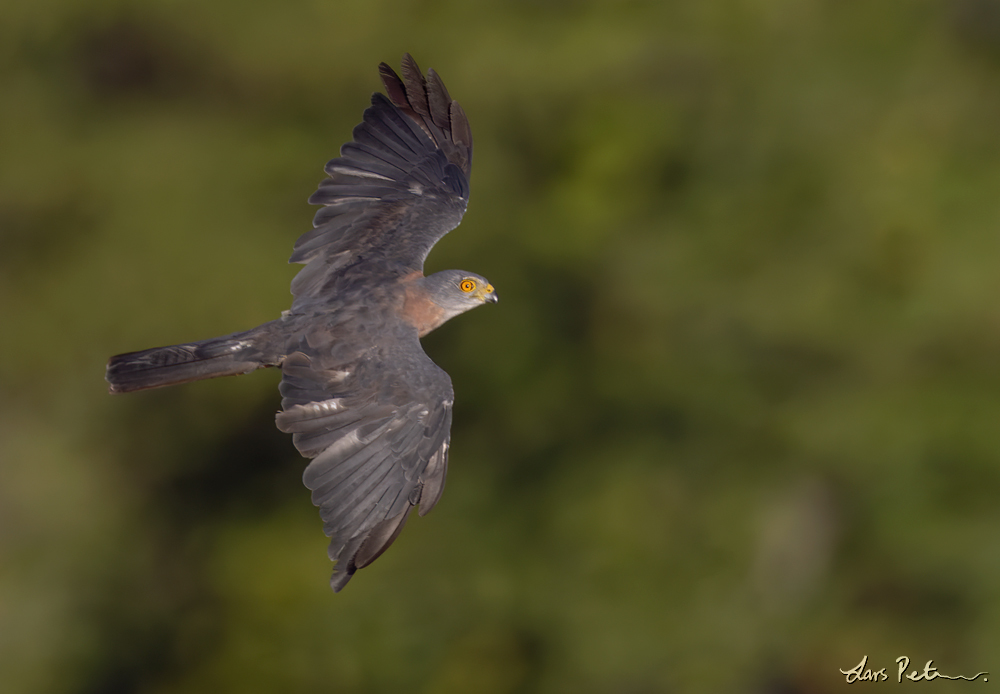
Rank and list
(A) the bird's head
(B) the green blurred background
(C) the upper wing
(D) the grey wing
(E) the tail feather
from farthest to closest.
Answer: (B) the green blurred background
(C) the upper wing
(A) the bird's head
(E) the tail feather
(D) the grey wing

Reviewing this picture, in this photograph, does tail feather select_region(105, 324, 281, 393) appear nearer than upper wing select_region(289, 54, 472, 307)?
Yes

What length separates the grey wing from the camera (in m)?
5.58

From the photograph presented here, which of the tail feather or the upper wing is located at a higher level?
the upper wing

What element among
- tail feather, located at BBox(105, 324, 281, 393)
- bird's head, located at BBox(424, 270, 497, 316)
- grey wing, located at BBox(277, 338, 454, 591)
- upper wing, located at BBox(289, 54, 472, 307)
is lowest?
grey wing, located at BBox(277, 338, 454, 591)

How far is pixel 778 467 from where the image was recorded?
51.1ft

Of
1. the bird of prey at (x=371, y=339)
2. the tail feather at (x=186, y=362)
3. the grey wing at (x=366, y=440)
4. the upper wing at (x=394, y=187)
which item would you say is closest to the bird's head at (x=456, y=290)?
the bird of prey at (x=371, y=339)

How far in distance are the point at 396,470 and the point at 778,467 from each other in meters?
11.1

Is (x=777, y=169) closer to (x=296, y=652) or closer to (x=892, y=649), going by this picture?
(x=892, y=649)

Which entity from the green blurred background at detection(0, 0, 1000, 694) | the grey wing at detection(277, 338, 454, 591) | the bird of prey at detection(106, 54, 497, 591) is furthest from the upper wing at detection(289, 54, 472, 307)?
the green blurred background at detection(0, 0, 1000, 694)

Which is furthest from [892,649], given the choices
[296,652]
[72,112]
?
[72,112]

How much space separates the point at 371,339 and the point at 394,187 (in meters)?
1.57

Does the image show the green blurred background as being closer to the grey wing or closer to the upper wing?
the upper wing

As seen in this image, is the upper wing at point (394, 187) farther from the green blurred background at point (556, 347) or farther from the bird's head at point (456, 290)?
the green blurred background at point (556, 347)

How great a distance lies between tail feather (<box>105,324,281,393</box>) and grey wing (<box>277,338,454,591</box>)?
1.06 feet
